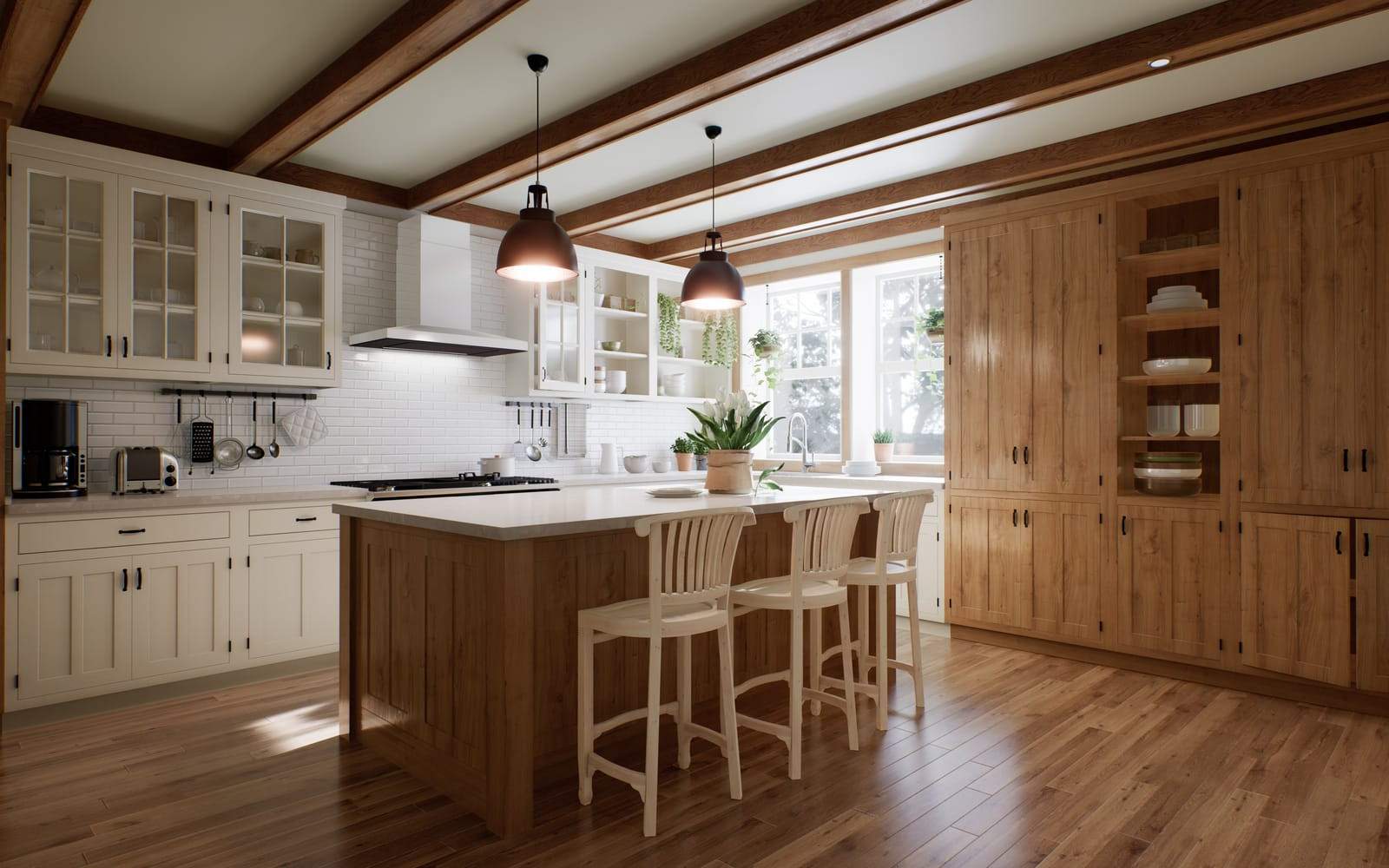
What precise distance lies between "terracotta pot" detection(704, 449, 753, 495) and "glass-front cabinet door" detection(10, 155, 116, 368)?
305cm

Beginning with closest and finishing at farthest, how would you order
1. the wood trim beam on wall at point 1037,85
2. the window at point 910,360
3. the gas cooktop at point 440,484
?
the wood trim beam on wall at point 1037,85
the gas cooktop at point 440,484
the window at point 910,360

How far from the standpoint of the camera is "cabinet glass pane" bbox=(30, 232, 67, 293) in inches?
153

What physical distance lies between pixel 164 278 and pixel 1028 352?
15.6ft

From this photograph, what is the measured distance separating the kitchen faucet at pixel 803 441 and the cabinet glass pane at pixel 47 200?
4541 millimetres

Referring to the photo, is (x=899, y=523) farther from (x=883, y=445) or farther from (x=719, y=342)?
(x=719, y=342)

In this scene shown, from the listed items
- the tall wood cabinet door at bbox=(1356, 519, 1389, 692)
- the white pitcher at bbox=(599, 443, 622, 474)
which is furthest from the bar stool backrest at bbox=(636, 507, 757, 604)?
the white pitcher at bbox=(599, 443, 622, 474)

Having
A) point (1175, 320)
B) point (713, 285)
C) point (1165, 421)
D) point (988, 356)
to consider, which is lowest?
point (1165, 421)

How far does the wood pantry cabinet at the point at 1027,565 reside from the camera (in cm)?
456

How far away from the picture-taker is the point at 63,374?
13.0 ft

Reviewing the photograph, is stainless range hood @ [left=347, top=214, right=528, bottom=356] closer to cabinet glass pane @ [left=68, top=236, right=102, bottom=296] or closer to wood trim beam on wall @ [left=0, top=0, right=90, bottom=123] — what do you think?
cabinet glass pane @ [left=68, top=236, right=102, bottom=296]

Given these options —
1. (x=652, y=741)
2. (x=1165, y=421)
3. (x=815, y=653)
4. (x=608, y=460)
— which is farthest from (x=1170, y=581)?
(x=608, y=460)

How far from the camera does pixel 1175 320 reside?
450 cm

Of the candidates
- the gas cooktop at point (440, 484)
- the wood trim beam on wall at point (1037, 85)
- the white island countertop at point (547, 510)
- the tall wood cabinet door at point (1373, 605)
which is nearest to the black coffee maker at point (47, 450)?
the gas cooktop at point (440, 484)

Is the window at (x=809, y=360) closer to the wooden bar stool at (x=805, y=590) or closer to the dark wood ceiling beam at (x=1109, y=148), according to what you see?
the dark wood ceiling beam at (x=1109, y=148)
